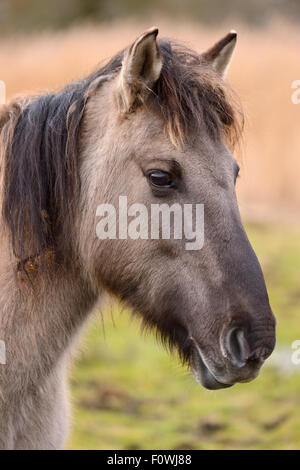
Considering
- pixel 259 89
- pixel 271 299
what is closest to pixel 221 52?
pixel 271 299

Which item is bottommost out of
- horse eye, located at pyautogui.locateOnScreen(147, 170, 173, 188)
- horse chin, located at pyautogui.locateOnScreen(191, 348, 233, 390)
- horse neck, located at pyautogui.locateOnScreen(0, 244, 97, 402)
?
horse chin, located at pyautogui.locateOnScreen(191, 348, 233, 390)

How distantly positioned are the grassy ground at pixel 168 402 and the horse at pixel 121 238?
1.37 meters

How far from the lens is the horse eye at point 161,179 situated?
112 inches

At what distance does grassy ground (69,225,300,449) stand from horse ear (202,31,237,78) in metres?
1.94

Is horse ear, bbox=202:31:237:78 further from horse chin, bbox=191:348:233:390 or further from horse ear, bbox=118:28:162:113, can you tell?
horse chin, bbox=191:348:233:390

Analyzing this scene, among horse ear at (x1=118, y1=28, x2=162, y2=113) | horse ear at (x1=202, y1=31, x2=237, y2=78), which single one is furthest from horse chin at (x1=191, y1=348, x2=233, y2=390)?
horse ear at (x1=202, y1=31, x2=237, y2=78)

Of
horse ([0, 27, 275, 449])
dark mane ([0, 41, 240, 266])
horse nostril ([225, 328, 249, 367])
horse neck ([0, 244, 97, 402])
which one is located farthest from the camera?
horse neck ([0, 244, 97, 402])

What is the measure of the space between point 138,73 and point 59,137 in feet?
1.53

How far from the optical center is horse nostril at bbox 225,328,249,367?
8.65ft

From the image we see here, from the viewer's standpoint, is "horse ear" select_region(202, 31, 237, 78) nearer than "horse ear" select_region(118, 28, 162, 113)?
No

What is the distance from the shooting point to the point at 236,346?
105 inches

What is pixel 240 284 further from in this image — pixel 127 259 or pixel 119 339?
pixel 119 339

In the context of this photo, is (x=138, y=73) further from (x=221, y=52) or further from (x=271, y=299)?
(x=271, y=299)

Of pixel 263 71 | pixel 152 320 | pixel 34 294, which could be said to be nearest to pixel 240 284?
pixel 152 320
